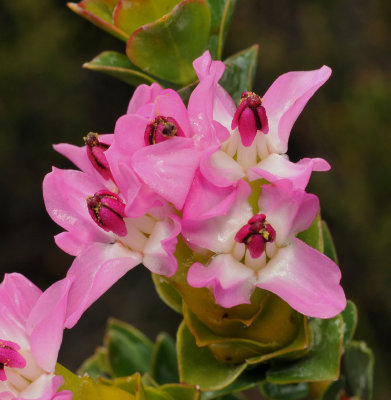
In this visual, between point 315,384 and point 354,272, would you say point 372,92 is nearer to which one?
point 354,272

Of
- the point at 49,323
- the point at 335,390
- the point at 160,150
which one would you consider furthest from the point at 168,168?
the point at 335,390

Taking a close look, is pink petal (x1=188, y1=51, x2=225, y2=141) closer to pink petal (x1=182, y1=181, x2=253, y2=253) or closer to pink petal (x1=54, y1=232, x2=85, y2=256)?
pink petal (x1=182, y1=181, x2=253, y2=253)

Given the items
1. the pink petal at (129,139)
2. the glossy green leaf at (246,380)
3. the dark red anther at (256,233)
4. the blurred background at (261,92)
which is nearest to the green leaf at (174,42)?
the pink petal at (129,139)

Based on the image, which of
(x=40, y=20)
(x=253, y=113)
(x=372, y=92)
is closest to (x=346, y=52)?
(x=372, y=92)

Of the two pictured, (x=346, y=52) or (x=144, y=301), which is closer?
(x=144, y=301)

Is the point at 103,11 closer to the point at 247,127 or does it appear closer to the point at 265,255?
the point at 247,127

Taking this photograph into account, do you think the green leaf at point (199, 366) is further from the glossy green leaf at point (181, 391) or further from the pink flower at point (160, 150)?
the pink flower at point (160, 150)

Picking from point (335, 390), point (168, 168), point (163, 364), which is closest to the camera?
point (168, 168)
